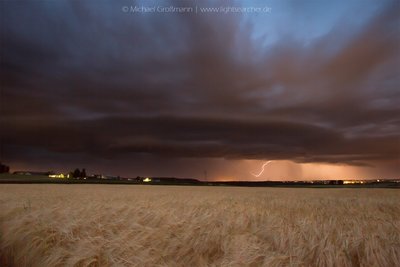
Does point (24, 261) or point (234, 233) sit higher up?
point (234, 233)

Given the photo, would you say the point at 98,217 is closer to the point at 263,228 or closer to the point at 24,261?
the point at 24,261

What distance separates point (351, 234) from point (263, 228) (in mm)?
1462

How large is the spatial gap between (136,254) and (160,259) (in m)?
0.33

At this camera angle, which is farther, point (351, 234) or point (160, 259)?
point (351, 234)

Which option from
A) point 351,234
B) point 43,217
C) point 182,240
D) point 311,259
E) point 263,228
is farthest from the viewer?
point 43,217

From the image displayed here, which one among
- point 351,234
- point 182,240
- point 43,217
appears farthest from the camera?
point 43,217

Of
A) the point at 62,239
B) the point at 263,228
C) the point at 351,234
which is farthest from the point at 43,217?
the point at 351,234

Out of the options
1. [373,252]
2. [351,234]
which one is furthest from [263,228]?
[373,252]

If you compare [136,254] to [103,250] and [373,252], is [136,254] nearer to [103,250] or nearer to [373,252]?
[103,250]

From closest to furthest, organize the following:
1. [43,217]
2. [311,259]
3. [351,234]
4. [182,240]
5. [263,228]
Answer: [311,259] → [182,240] → [351,234] → [263,228] → [43,217]

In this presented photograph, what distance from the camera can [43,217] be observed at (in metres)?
6.91

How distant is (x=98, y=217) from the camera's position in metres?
6.95

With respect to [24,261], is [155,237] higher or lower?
higher

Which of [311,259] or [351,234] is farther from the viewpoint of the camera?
[351,234]
